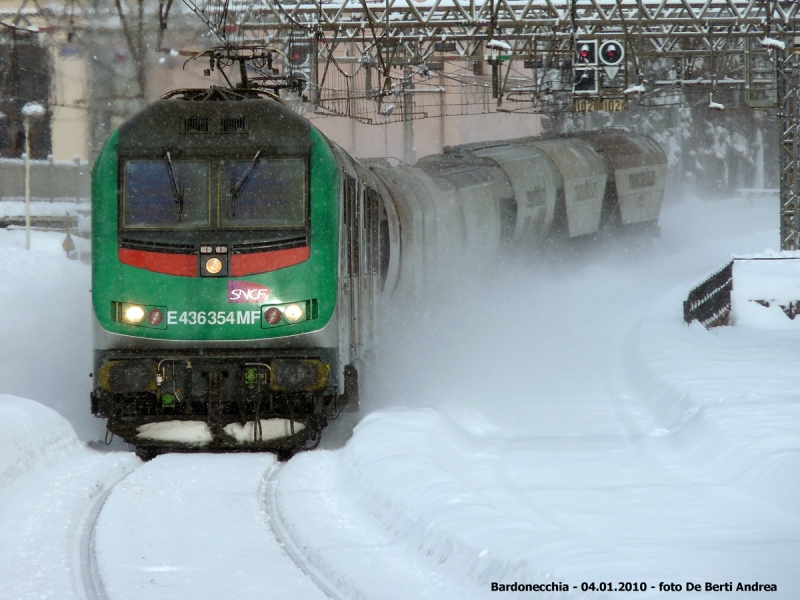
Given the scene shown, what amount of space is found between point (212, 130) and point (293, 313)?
1730mm

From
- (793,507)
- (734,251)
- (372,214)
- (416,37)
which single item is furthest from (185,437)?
(734,251)

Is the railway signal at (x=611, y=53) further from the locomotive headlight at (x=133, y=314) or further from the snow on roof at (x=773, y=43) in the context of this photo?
the locomotive headlight at (x=133, y=314)

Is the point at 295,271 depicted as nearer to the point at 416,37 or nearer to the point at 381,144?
the point at 416,37

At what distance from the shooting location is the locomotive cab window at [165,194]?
9.38 metres

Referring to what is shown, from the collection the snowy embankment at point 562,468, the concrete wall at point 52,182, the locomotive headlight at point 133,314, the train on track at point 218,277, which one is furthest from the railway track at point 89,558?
the concrete wall at point 52,182

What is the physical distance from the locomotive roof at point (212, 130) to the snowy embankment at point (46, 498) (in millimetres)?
2487

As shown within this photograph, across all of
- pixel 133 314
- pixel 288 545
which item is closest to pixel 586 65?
pixel 133 314

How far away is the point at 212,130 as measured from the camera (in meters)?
9.55

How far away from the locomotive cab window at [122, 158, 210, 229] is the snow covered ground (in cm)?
190

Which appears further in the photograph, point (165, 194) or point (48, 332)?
point (48, 332)

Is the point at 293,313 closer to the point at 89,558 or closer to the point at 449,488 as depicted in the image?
the point at 449,488

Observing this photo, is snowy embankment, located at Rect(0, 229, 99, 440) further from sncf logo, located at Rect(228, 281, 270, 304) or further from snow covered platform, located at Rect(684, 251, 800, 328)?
Result: snow covered platform, located at Rect(684, 251, 800, 328)

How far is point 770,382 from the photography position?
11836mm

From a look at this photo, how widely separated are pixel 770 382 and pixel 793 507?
17.3 ft
